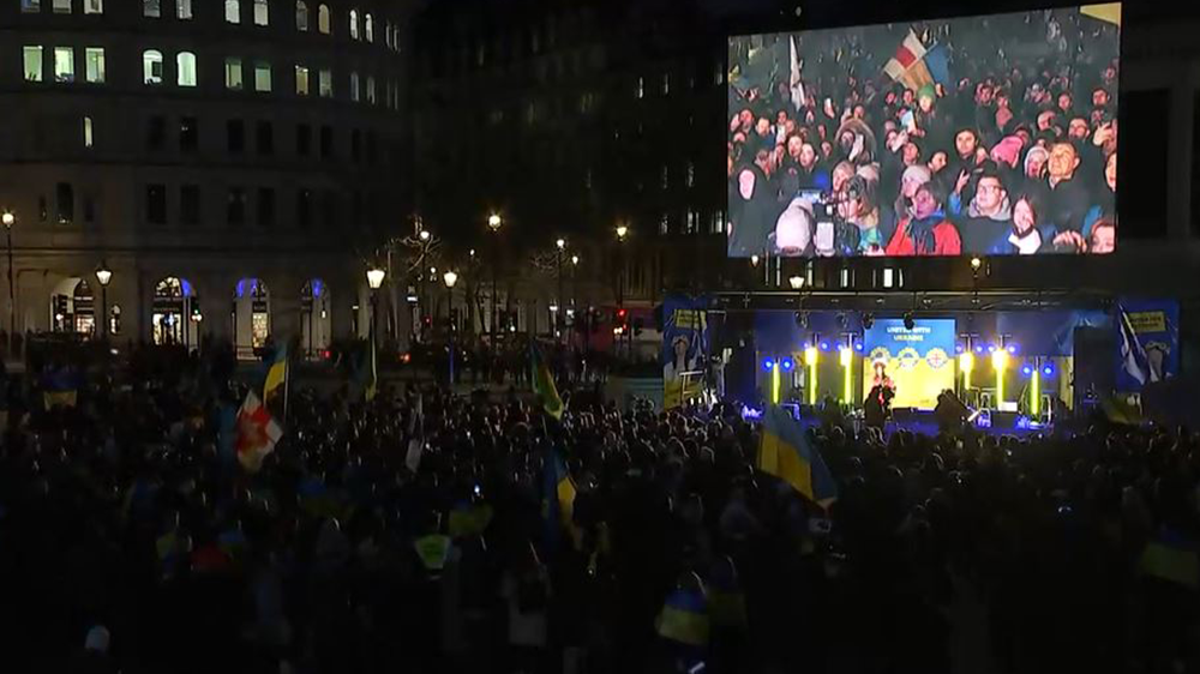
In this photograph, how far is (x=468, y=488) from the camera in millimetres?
14531

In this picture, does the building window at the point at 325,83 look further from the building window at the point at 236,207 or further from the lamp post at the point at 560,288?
the lamp post at the point at 560,288

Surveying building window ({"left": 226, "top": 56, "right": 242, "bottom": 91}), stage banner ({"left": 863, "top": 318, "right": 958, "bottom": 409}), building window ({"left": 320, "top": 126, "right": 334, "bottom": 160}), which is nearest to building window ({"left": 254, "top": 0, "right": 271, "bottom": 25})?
building window ({"left": 226, "top": 56, "right": 242, "bottom": 91})

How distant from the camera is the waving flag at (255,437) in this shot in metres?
17.3

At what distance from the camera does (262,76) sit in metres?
69.6

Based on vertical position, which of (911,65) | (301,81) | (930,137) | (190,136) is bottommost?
(930,137)

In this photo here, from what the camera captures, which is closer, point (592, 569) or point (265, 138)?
point (592, 569)

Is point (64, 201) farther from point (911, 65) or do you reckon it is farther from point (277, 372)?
point (277, 372)

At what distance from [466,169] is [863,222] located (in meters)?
40.0

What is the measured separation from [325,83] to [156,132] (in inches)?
385

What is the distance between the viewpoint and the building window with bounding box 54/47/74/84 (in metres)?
65.1

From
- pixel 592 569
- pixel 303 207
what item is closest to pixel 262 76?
pixel 303 207

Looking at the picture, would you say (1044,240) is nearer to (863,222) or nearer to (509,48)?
(863,222)

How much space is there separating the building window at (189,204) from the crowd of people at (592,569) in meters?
53.4

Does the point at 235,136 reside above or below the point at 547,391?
above
